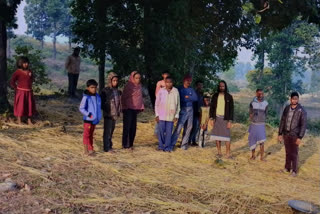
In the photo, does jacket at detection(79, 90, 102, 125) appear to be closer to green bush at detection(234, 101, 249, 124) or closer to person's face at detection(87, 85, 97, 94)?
person's face at detection(87, 85, 97, 94)

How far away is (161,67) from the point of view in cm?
1294

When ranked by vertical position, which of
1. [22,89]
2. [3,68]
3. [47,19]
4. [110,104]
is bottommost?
[110,104]

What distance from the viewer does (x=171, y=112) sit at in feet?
26.6

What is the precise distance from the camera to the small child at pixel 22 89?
850cm

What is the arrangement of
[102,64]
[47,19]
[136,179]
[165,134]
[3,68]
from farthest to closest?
[47,19], [102,64], [3,68], [165,134], [136,179]

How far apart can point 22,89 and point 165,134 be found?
10.9 feet

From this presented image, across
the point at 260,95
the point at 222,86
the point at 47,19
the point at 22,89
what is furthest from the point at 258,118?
the point at 47,19

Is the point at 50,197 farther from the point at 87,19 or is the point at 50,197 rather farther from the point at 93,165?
the point at 87,19

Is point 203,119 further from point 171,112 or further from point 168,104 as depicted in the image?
point 168,104

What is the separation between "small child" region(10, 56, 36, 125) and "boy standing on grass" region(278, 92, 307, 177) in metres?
5.51

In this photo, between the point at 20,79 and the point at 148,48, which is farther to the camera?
the point at 148,48

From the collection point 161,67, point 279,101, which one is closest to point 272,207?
point 161,67

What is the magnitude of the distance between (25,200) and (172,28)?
29.4 ft

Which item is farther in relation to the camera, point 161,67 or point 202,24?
point 202,24
